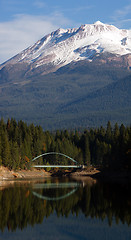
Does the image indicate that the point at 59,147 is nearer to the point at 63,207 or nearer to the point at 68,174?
the point at 68,174

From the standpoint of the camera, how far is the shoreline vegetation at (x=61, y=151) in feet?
395

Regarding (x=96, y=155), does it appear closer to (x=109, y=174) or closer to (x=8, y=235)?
(x=109, y=174)

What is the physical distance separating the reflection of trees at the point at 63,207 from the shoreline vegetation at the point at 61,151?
33.9 m

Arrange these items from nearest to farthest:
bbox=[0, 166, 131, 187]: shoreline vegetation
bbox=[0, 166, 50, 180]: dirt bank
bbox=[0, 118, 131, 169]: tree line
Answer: bbox=[0, 166, 131, 187]: shoreline vegetation < bbox=[0, 166, 50, 180]: dirt bank < bbox=[0, 118, 131, 169]: tree line

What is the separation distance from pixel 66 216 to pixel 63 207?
7171 mm

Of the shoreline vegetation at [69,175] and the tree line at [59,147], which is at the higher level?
the tree line at [59,147]

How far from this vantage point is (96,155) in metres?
167

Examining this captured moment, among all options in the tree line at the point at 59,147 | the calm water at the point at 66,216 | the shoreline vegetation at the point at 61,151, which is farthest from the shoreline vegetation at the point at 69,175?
the calm water at the point at 66,216

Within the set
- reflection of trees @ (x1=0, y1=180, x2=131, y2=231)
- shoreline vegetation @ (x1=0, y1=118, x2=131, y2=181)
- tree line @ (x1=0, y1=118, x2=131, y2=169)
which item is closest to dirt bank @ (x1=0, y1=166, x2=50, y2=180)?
shoreline vegetation @ (x1=0, y1=118, x2=131, y2=181)

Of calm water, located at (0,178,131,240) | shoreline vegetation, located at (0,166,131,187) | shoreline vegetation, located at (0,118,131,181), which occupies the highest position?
shoreline vegetation, located at (0,118,131,181)

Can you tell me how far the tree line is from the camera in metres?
123

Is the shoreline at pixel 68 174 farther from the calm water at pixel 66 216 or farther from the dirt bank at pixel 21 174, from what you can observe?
the calm water at pixel 66 216

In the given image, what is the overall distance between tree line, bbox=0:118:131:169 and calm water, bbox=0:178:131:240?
37.8 m

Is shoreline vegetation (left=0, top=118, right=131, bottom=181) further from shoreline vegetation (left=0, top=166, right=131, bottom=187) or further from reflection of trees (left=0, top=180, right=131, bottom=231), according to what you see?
reflection of trees (left=0, top=180, right=131, bottom=231)
